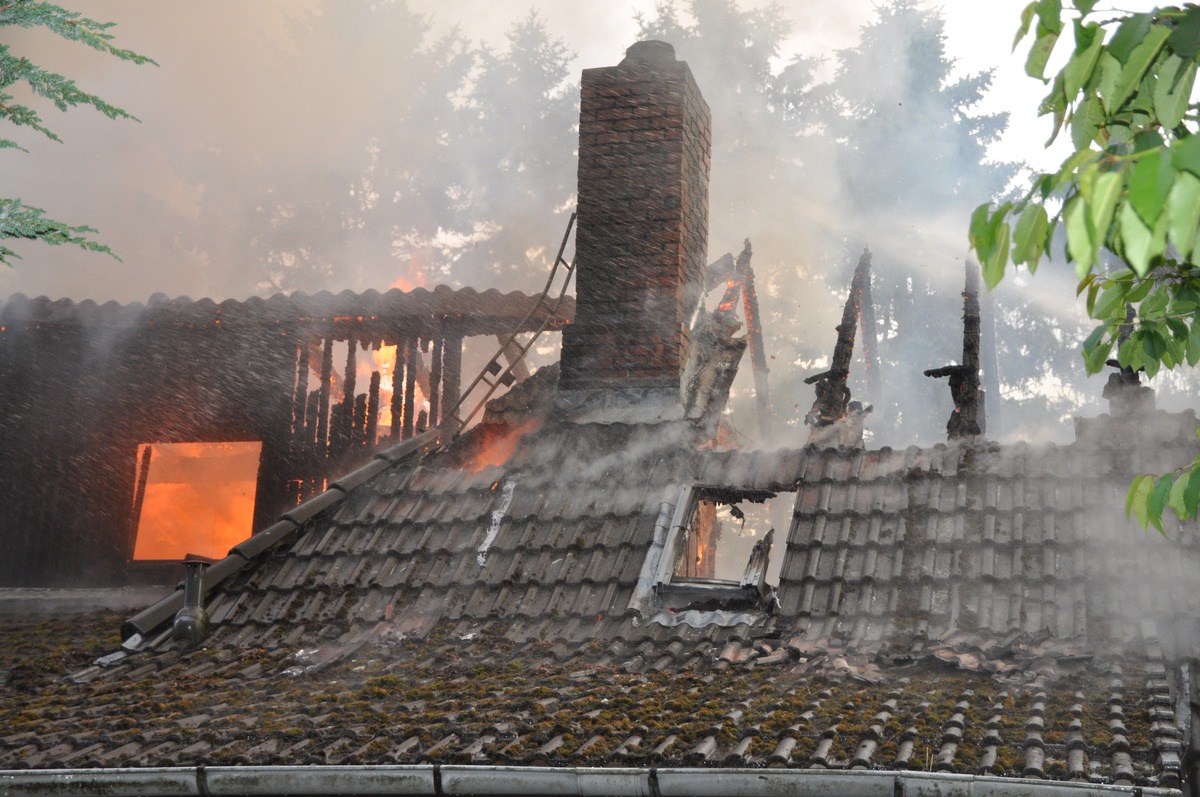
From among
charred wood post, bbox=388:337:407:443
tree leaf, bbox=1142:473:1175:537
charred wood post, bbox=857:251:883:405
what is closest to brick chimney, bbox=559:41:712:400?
charred wood post, bbox=388:337:407:443

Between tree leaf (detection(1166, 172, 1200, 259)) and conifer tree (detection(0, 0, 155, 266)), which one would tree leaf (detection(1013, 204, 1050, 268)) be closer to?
tree leaf (detection(1166, 172, 1200, 259))

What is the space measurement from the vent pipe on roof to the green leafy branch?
5.56m

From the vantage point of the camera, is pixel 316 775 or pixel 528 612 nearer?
pixel 316 775

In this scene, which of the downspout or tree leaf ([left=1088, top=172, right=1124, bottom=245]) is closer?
tree leaf ([left=1088, top=172, right=1124, bottom=245])

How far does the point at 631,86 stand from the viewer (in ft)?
28.9

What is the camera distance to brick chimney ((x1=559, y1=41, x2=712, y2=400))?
328 inches

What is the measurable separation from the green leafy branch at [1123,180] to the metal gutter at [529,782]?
1.21 meters

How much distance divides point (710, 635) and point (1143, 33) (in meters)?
4.18

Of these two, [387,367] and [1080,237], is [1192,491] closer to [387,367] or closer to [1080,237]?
[1080,237]

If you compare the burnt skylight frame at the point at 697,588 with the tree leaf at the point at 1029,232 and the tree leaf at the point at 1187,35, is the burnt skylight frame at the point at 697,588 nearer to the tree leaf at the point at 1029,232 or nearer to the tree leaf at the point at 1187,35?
the tree leaf at the point at 1029,232

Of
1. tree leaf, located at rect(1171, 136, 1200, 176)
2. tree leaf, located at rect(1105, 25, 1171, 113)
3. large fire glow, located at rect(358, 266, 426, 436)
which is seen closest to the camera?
tree leaf, located at rect(1171, 136, 1200, 176)

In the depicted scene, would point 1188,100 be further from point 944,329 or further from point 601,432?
point 944,329

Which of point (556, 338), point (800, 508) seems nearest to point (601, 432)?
point (800, 508)

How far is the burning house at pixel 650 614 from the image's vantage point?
15.1ft
